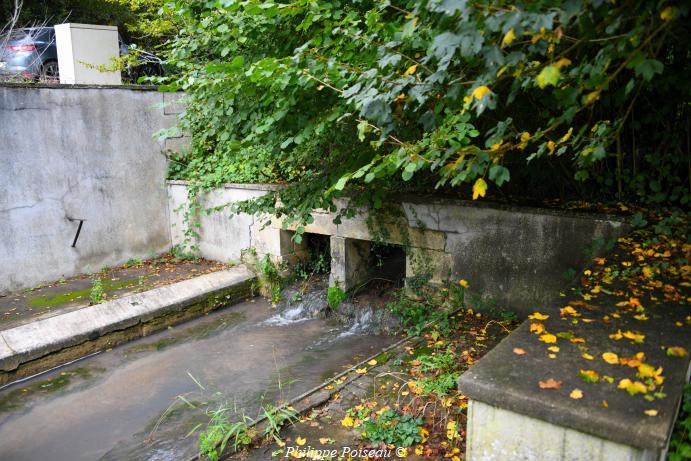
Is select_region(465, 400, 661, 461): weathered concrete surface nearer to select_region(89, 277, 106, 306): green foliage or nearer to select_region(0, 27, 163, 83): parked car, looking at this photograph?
select_region(89, 277, 106, 306): green foliage

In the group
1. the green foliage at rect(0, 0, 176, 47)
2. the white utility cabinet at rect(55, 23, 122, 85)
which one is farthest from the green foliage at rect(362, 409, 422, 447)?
the green foliage at rect(0, 0, 176, 47)

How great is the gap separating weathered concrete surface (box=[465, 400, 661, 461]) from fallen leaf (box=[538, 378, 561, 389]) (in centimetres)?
14

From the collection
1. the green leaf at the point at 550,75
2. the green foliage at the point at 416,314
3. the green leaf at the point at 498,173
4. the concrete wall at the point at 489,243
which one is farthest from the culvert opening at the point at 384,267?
the green leaf at the point at 550,75

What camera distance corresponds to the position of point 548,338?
2531mm

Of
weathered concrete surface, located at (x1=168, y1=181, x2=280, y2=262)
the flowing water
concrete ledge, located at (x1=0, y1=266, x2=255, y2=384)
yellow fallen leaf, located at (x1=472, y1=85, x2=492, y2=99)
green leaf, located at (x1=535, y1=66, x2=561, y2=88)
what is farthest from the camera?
weathered concrete surface, located at (x1=168, y1=181, x2=280, y2=262)

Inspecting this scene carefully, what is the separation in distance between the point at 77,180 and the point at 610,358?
268 inches

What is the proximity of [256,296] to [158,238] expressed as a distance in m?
2.11

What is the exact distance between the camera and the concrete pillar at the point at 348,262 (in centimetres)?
614

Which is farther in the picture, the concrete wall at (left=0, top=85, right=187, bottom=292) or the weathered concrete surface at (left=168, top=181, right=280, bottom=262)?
the weathered concrete surface at (left=168, top=181, right=280, bottom=262)

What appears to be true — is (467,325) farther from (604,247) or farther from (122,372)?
(122,372)

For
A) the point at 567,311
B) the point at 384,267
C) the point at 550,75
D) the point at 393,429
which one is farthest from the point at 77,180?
the point at 550,75

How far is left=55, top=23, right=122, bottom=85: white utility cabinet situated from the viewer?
740 centimetres

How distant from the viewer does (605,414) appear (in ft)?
6.31

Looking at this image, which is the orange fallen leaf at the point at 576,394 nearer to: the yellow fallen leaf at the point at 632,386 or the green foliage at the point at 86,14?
the yellow fallen leaf at the point at 632,386
